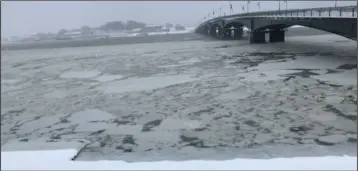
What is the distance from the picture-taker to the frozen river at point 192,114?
7355mm

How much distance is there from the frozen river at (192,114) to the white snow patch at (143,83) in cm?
4

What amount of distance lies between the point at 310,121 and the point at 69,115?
636 cm

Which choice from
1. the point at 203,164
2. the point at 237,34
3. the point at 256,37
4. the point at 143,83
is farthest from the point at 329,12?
the point at 237,34

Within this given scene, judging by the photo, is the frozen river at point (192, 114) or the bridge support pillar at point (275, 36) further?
the bridge support pillar at point (275, 36)

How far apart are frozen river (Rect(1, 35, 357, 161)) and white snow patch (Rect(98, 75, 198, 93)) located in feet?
0.14

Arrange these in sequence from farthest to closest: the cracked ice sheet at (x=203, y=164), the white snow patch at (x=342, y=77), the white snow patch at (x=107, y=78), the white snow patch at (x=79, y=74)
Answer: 1. the white snow patch at (x=79, y=74)
2. the white snow patch at (x=107, y=78)
3. the white snow patch at (x=342, y=77)
4. the cracked ice sheet at (x=203, y=164)

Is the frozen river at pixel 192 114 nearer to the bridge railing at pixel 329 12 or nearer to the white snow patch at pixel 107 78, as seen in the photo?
the white snow patch at pixel 107 78

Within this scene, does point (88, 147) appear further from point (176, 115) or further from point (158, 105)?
point (158, 105)

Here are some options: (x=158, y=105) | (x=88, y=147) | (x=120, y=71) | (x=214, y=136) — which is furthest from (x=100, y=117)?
(x=120, y=71)

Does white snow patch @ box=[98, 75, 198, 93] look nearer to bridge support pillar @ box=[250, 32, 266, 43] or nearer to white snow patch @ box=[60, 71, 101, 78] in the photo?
white snow patch @ box=[60, 71, 101, 78]

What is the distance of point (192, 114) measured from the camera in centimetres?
1001

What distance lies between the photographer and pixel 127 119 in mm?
9844

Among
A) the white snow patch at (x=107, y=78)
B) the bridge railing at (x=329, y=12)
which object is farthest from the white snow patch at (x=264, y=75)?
the white snow patch at (x=107, y=78)

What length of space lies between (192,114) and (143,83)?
5.68m
